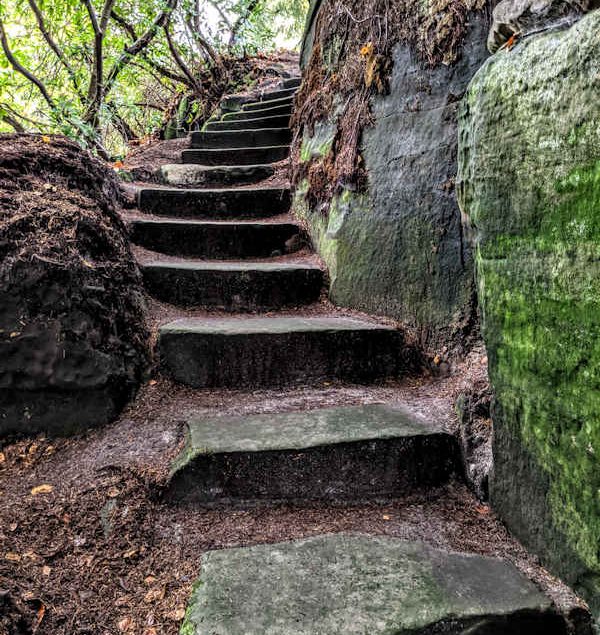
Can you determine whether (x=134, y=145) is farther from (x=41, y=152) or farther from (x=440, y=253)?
(x=440, y=253)

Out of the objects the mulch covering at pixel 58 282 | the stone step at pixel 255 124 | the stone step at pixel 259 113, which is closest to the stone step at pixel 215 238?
the mulch covering at pixel 58 282

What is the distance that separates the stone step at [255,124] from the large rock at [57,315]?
3.74 metres

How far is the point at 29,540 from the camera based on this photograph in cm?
149

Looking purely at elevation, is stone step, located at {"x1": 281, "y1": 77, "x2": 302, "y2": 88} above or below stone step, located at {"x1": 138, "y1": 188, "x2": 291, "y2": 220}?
above

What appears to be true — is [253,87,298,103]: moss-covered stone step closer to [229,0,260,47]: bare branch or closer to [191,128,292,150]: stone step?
[191,128,292,150]: stone step

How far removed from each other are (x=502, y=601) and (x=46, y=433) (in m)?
1.62

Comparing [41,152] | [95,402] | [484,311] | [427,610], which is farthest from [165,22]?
[427,610]

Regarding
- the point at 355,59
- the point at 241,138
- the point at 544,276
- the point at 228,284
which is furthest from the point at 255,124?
the point at 544,276

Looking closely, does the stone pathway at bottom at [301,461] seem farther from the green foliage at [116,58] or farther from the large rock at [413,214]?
the green foliage at [116,58]

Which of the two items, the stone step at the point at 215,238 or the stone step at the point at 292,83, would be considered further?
the stone step at the point at 292,83

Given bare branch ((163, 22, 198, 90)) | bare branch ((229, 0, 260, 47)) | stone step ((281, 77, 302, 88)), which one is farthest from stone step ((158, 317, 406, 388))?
bare branch ((229, 0, 260, 47))

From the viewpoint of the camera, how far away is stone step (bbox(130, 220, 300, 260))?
10.4ft

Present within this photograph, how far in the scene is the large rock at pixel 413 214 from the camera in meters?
2.18

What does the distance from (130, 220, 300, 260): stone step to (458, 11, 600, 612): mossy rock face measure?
1.94 meters
